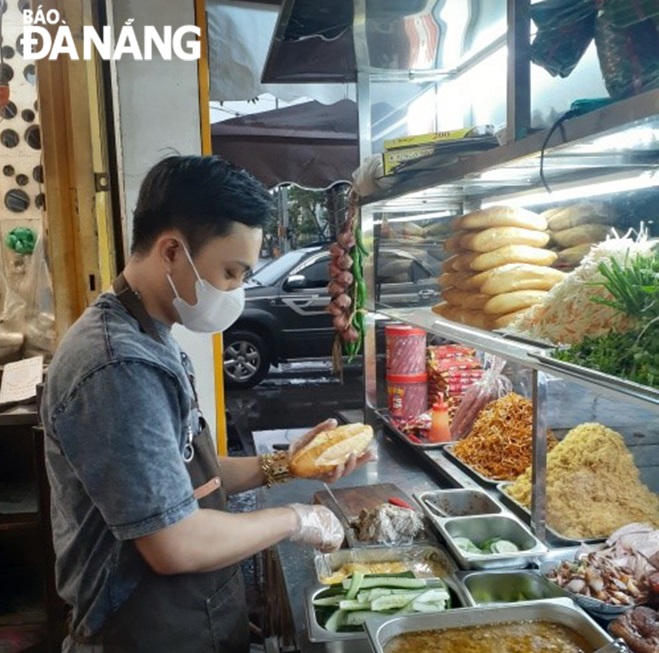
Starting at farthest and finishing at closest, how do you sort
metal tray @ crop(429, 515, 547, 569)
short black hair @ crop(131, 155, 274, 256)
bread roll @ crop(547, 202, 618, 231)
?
bread roll @ crop(547, 202, 618, 231) < metal tray @ crop(429, 515, 547, 569) < short black hair @ crop(131, 155, 274, 256)

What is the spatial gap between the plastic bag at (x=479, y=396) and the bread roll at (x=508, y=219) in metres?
0.78

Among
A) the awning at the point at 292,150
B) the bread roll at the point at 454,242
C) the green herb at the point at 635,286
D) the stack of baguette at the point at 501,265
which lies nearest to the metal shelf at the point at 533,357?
the stack of baguette at the point at 501,265

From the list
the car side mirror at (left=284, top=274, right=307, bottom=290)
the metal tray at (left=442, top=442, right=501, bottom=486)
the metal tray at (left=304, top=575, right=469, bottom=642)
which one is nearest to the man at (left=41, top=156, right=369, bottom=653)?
the metal tray at (left=304, top=575, right=469, bottom=642)

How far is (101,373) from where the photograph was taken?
139 centimetres

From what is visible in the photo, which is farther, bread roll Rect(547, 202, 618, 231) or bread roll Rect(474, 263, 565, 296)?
bread roll Rect(474, 263, 565, 296)

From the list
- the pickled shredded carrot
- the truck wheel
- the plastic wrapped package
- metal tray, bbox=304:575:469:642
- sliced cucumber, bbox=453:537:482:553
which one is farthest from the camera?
the truck wheel

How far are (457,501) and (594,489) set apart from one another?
507 mm

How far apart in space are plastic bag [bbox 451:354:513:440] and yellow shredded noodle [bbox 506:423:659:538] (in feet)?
2.62

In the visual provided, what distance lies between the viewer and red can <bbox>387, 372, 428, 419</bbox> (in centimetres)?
358

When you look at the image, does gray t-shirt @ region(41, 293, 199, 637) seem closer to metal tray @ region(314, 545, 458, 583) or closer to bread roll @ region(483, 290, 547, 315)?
metal tray @ region(314, 545, 458, 583)

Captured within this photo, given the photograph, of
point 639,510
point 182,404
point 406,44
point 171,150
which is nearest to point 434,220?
point 406,44

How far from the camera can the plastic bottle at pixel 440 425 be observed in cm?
322

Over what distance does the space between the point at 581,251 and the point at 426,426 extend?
4.24 feet

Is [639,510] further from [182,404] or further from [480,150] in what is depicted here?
[182,404]
